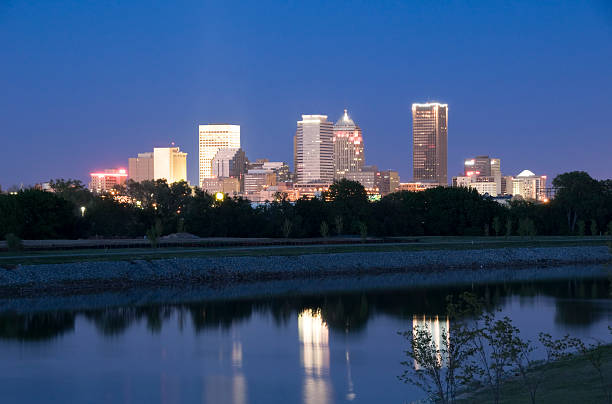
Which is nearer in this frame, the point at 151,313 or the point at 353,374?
the point at 353,374

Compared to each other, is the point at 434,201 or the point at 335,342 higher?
the point at 434,201

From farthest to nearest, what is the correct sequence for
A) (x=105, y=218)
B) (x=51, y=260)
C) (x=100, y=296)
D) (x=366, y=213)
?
(x=366, y=213) → (x=105, y=218) → (x=51, y=260) → (x=100, y=296)

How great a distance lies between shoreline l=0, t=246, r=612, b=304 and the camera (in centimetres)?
5141

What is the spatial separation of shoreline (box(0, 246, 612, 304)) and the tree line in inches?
374

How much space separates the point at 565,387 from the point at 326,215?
75320mm

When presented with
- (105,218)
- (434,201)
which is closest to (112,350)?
(105,218)

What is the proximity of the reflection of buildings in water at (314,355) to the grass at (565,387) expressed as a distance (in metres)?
4.82

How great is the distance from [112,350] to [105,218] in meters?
54.3

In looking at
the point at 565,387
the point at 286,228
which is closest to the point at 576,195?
the point at 286,228

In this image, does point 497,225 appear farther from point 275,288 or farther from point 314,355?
point 314,355

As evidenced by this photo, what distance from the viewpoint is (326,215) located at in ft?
313

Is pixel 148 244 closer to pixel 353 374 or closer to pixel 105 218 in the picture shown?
pixel 105 218

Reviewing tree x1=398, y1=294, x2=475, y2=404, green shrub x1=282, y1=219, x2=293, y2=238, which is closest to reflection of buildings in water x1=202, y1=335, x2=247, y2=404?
tree x1=398, y1=294, x2=475, y2=404

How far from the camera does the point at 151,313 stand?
42781mm
